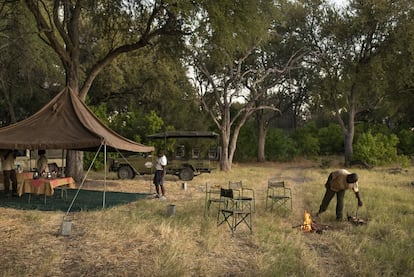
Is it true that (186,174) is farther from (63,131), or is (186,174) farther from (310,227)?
(310,227)

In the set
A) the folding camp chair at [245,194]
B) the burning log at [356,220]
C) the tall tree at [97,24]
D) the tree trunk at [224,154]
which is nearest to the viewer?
the burning log at [356,220]

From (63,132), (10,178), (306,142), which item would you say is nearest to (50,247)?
(63,132)

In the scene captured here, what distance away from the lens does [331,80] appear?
97.9 feet

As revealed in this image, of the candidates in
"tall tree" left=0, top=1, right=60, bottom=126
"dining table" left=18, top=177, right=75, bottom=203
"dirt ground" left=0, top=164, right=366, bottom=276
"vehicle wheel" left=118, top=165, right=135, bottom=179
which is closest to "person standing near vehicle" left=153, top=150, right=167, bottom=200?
"dining table" left=18, top=177, right=75, bottom=203

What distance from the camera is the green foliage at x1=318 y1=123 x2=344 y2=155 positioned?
39906 mm

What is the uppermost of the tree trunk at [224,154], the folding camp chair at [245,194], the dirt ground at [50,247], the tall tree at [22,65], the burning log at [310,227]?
the tall tree at [22,65]

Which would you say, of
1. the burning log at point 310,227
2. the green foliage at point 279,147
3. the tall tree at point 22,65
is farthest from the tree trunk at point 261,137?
the burning log at point 310,227

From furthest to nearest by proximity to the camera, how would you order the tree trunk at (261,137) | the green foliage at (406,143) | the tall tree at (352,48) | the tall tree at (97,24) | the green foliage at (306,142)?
the green foliage at (306,142), the tree trunk at (261,137), the green foliage at (406,143), the tall tree at (352,48), the tall tree at (97,24)

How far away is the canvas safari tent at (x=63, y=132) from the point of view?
1123cm

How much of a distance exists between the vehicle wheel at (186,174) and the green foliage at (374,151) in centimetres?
1454

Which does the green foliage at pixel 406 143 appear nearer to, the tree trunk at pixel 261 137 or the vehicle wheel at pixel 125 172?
the tree trunk at pixel 261 137

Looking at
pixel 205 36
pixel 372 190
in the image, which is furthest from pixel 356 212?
pixel 205 36

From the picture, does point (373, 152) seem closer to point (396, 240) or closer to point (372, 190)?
point (372, 190)

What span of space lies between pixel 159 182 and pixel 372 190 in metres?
7.24
